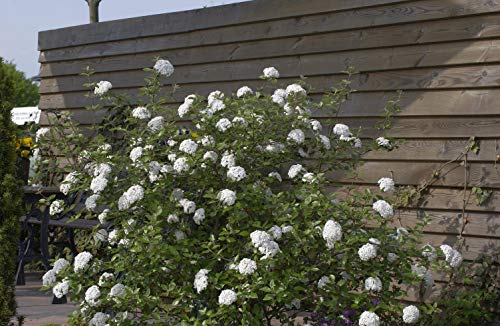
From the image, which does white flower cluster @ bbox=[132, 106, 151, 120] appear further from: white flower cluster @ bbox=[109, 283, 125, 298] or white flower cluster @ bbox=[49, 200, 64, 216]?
white flower cluster @ bbox=[109, 283, 125, 298]

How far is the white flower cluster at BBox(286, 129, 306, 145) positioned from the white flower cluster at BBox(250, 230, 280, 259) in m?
0.70

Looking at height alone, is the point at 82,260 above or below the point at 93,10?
below

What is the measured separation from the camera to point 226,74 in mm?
6156

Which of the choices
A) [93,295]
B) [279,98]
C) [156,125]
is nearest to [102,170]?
[156,125]

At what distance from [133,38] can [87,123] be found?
967mm

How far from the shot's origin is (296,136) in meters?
4.18

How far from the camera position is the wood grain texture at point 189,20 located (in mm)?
5641

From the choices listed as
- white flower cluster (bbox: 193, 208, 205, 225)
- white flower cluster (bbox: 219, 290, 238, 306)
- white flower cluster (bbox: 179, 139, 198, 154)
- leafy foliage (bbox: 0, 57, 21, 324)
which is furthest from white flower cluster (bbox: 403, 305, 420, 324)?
leafy foliage (bbox: 0, 57, 21, 324)

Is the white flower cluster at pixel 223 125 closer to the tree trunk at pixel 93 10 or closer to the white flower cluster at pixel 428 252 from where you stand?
the white flower cluster at pixel 428 252

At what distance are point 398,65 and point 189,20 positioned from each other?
6.63 feet

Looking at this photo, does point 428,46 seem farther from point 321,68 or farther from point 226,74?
point 226,74

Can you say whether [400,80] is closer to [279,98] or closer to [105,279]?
[279,98]

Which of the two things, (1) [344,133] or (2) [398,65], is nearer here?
Result: (1) [344,133]

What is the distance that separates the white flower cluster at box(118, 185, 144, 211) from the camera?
386 cm
